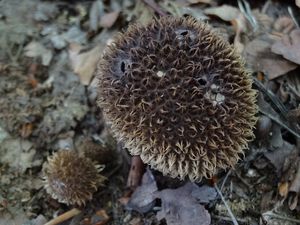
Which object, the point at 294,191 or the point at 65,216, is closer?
the point at 294,191

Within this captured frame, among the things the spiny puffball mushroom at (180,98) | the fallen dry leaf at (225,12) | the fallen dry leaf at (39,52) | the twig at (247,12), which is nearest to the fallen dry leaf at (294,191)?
the spiny puffball mushroom at (180,98)

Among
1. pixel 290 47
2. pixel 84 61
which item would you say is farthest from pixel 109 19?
pixel 290 47

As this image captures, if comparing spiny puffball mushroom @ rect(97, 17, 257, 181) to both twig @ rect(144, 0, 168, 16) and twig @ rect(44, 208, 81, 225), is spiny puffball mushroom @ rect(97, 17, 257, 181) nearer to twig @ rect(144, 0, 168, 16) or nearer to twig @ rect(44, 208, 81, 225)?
twig @ rect(44, 208, 81, 225)

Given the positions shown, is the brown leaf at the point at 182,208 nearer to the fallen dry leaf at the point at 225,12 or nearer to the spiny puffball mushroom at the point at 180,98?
the spiny puffball mushroom at the point at 180,98

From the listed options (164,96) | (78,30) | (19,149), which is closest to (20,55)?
(78,30)

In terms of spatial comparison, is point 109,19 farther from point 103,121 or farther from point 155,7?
point 103,121

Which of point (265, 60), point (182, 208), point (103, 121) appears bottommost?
point (103, 121)

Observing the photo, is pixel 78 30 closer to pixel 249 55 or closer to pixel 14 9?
pixel 14 9
